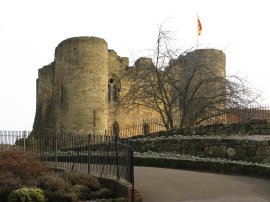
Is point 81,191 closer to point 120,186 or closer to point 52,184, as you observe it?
point 52,184

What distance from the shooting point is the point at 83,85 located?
34469 mm

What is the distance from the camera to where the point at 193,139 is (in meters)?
20.0

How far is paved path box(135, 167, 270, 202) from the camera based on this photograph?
12109 mm

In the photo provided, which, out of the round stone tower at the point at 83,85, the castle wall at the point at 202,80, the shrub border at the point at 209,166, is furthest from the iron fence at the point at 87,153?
the round stone tower at the point at 83,85

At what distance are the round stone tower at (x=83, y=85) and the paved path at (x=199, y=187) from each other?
1862 cm

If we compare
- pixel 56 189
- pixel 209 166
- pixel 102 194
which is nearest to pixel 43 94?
pixel 209 166

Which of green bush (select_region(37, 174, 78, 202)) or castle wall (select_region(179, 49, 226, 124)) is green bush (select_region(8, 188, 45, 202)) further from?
castle wall (select_region(179, 49, 226, 124))

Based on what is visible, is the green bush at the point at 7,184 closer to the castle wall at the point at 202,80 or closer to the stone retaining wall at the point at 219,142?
the stone retaining wall at the point at 219,142

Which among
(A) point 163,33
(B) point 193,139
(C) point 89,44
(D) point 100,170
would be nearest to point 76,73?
(C) point 89,44

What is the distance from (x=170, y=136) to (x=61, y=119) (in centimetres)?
1459

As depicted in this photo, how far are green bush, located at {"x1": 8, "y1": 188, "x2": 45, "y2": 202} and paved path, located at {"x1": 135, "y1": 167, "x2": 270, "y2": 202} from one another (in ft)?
8.11

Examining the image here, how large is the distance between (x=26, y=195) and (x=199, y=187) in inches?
169

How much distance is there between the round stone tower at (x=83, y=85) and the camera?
34.2 metres

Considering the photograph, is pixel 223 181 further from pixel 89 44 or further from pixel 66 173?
pixel 89 44
